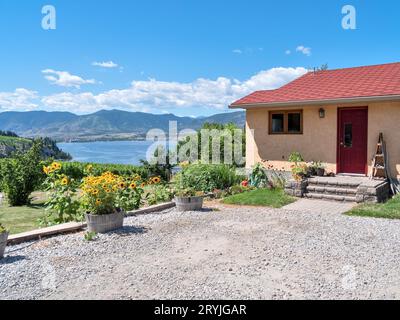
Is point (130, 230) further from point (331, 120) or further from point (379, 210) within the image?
point (331, 120)

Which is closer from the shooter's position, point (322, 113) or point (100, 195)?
point (100, 195)

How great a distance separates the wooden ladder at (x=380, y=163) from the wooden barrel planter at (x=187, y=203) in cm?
590

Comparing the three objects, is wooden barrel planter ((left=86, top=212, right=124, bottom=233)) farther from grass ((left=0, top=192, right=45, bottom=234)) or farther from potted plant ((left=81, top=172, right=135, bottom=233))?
grass ((left=0, top=192, right=45, bottom=234))

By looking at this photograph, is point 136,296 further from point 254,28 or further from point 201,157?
point 254,28

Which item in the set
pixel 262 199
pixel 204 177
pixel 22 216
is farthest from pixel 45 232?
pixel 204 177

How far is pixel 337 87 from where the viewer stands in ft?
40.3

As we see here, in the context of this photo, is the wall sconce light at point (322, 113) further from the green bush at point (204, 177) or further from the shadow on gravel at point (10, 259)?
the shadow on gravel at point (10, 259)

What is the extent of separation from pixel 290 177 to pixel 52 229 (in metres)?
8.45

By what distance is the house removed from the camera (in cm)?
1076

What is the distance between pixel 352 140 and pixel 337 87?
2.10 m

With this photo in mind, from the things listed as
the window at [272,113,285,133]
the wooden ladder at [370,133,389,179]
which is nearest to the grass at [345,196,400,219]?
the wooden ladder at [370,133,389,179]

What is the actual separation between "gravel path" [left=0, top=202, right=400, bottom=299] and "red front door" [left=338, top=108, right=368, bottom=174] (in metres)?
4.31
